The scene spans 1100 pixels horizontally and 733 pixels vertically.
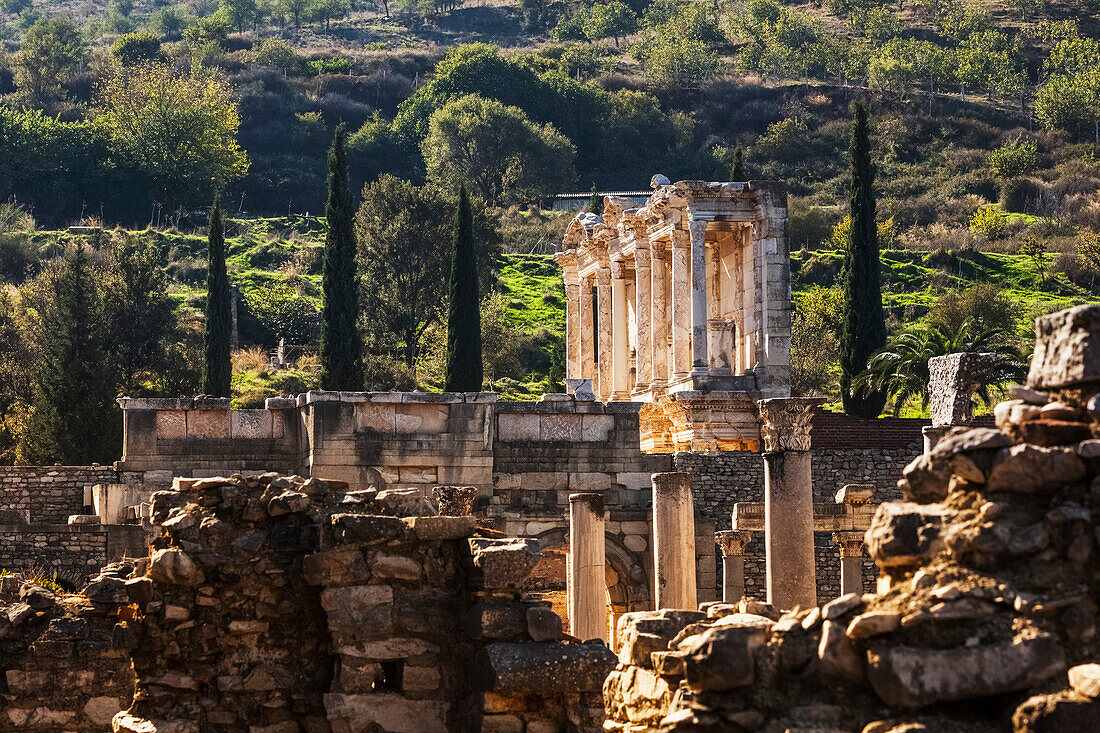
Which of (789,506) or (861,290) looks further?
(861,290)

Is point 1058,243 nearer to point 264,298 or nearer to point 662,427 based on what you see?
point 264,298

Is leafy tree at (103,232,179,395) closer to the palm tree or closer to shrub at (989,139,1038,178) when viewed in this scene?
the palm tree

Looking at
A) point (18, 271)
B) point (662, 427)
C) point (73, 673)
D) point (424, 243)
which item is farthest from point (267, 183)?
point (73, 673)

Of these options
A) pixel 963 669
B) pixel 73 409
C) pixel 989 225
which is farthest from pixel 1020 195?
pixel 963 669

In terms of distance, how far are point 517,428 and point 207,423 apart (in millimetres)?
4765

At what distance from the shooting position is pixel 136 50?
9825cm

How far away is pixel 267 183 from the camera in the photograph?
79250 mm

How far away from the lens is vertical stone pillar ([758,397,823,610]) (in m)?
19.4

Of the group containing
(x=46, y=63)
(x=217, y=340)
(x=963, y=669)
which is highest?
(x=46, y=63)

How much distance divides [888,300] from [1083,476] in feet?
177

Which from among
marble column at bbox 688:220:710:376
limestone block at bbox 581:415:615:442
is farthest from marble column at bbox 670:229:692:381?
limestone block at bbox 581:415:615:442

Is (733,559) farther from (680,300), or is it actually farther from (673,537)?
(680,300)

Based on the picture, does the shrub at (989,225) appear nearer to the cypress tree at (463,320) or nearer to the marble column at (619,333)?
the cypress tree at (463,320)

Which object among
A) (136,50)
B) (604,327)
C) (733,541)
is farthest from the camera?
(136,50)
